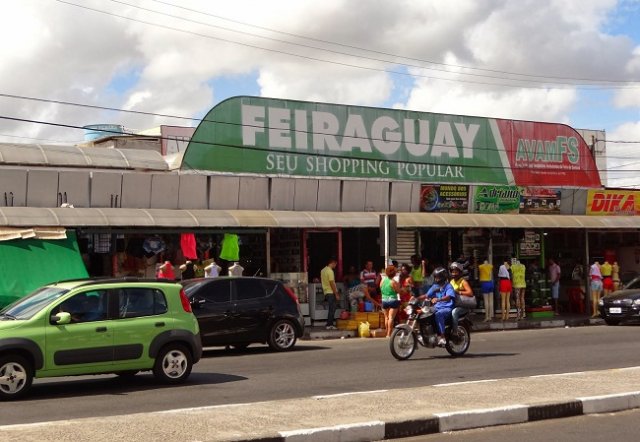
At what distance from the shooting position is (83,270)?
20.4 metres

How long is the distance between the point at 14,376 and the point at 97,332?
1.21 meters

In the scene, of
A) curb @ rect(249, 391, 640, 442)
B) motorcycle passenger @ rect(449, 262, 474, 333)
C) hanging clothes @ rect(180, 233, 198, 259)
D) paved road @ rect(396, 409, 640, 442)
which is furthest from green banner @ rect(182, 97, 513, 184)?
paved road @ rect(396, 409, 640, 442)

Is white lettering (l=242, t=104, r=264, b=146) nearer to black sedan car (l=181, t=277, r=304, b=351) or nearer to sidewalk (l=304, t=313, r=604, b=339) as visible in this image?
sidewalk (l=304, t=313, r=604, b=339)

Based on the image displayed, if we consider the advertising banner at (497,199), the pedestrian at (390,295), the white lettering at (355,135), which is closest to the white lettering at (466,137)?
the advertising banner at (497,199)

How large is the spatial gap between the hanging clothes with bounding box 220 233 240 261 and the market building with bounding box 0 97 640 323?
37 millimetres

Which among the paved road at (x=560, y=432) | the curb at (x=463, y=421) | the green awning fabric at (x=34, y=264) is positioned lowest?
the paved road at (x=560, y=432)

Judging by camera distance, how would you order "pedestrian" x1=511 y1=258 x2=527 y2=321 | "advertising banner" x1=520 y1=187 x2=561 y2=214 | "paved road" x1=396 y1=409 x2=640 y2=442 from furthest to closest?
"advertising banner" x1=520 y1=187 x2=561 y2=214 < "pedestrian" x1=511 y1=258 x2=527 y2=321 < "paved road" x1=396 y1=409 x2=640 y2=442

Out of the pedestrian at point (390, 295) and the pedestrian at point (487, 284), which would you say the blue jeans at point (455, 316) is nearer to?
the pedestrian at point (390, 295)

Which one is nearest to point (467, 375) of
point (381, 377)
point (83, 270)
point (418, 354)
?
point (381, 377)

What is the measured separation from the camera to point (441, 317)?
16.5 m

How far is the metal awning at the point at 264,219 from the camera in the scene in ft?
67.7

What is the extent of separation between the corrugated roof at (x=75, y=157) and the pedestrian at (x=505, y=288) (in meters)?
10.6

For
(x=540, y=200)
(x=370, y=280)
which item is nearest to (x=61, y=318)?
(x=370, y=280)

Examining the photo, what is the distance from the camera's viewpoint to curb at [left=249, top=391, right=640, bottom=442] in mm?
8414
